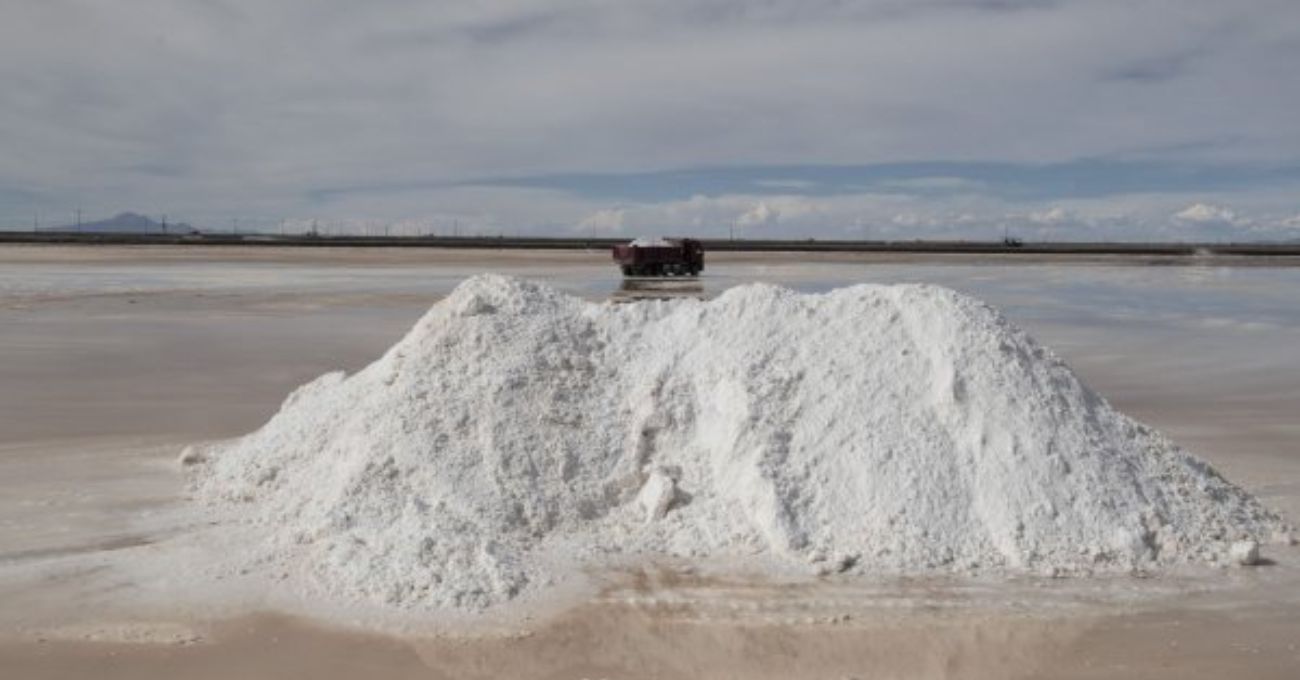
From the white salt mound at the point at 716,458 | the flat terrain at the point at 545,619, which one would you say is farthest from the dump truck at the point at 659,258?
the white salt mound at the point at 716,458

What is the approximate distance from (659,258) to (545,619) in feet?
110

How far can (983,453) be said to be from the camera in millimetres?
8133

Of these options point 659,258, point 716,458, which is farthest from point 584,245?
point 716,458

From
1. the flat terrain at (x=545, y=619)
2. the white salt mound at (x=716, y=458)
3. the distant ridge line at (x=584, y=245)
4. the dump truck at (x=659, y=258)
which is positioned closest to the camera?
the flat terrain at (x=545, y=619)

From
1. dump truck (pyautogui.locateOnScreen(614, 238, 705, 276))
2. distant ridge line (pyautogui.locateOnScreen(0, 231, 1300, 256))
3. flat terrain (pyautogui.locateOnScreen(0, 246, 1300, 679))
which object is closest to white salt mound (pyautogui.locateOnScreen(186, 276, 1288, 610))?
flat terrain (pyautogui.locateOnScreen(0, 246, 1300, 679))

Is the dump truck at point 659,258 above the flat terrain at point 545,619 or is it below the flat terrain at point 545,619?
above

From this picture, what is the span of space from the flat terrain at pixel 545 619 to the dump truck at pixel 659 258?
59.3ft

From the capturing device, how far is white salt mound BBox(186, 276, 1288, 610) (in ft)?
25.0

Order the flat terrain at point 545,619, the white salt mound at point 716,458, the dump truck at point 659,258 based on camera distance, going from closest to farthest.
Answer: the flat terrain at point 545,619
the white salt mound at point 716,458
the dump truck at point 659,258

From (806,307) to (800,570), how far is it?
9.04ft

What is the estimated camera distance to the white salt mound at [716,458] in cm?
761

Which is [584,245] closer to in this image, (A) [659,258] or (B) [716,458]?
(A) [659,258]

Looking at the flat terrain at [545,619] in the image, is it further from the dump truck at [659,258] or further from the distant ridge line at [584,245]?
the distant ridge line at [584,245]

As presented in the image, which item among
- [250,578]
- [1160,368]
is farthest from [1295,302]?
[250,578]
